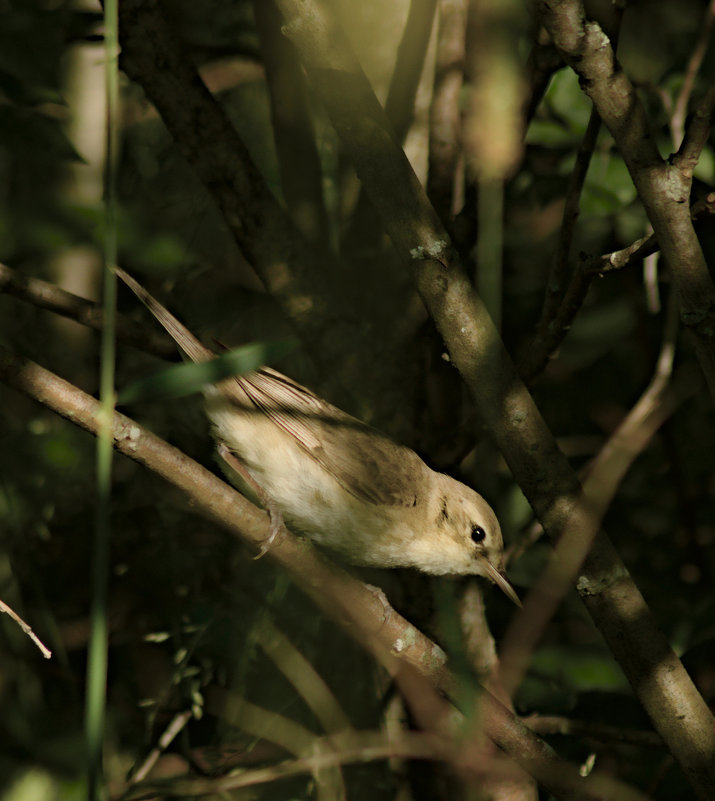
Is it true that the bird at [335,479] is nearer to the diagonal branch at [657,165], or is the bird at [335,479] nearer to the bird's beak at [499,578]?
the bird's beak at [499,578]

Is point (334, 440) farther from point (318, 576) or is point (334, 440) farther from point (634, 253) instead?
point (634, 253)

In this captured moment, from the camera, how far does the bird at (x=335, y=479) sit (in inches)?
109

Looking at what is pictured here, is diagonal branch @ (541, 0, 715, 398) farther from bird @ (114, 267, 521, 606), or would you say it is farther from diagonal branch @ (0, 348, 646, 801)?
bird @ (114, 267, 521, 606)

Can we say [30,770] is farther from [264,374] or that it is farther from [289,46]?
[289,46]

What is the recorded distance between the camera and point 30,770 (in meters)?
2.76

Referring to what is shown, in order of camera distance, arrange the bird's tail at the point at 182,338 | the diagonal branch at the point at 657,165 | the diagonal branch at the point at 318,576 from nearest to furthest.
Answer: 1. the diagonal branch at the point at 318,576
2. the diagonal branch at the point at 657,165
3. the bird's tail at the point at 182,338

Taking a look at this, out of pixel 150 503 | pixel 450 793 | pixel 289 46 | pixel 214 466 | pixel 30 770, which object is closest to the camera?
pixel 30 770

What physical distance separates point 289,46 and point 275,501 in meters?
1.75

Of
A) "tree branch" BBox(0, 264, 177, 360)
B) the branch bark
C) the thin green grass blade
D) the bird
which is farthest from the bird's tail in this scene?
the thin green grass blade

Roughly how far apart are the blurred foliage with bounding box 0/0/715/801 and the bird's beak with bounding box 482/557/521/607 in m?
0.23

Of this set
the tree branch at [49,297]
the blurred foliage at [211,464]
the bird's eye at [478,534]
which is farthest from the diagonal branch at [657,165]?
the tree branch at [49,297]

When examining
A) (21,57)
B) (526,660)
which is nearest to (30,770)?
(526,660)

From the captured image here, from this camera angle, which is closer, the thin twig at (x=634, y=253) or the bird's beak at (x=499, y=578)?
the thin twig at (x=634, y=253)

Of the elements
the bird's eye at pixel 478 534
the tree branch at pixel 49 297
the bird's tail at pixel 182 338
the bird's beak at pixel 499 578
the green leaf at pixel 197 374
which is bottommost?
the bird's beak at pixel 499 578
